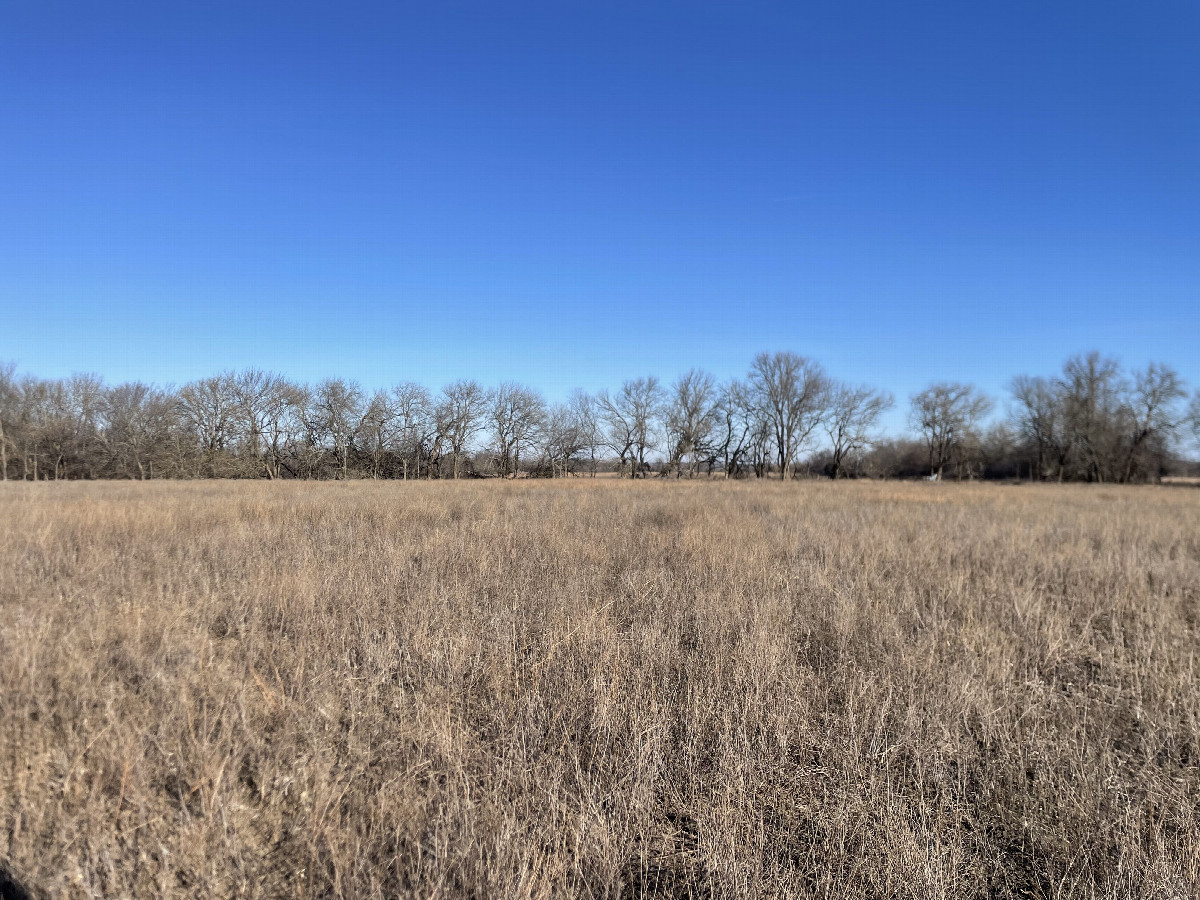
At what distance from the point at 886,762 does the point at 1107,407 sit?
63.4m

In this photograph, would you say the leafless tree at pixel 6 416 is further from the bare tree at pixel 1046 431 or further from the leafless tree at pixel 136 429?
the bare tree at pixel 1046 431

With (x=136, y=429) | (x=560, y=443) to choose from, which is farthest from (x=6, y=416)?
(x=560, y=443)

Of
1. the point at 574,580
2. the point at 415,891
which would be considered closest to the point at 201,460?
the point at 574,580

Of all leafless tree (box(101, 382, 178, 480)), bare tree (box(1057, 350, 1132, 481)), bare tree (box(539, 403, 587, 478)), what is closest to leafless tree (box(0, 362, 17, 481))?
leafless tree (box(101, 382, 178, 480))

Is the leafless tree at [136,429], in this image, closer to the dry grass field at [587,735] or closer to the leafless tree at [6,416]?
the leafless tree at [6,416]

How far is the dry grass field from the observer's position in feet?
5.68

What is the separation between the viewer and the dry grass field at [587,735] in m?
1.73

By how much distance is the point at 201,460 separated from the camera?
3562cm

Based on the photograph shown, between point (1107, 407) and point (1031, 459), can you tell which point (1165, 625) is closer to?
point (1107, 407)

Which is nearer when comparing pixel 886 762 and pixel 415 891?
pixel 415 891

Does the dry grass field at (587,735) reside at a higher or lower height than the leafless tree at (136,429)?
lower

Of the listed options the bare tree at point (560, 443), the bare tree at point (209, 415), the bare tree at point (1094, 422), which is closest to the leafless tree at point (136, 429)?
the bare tree at point (209, 415)

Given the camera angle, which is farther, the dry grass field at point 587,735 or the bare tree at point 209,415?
the bare tree at point 209,415

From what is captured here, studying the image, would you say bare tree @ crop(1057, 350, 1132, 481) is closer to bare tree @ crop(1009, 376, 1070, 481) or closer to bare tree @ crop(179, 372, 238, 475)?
bare tree @ crop(1009, 376, 1070, 481)
